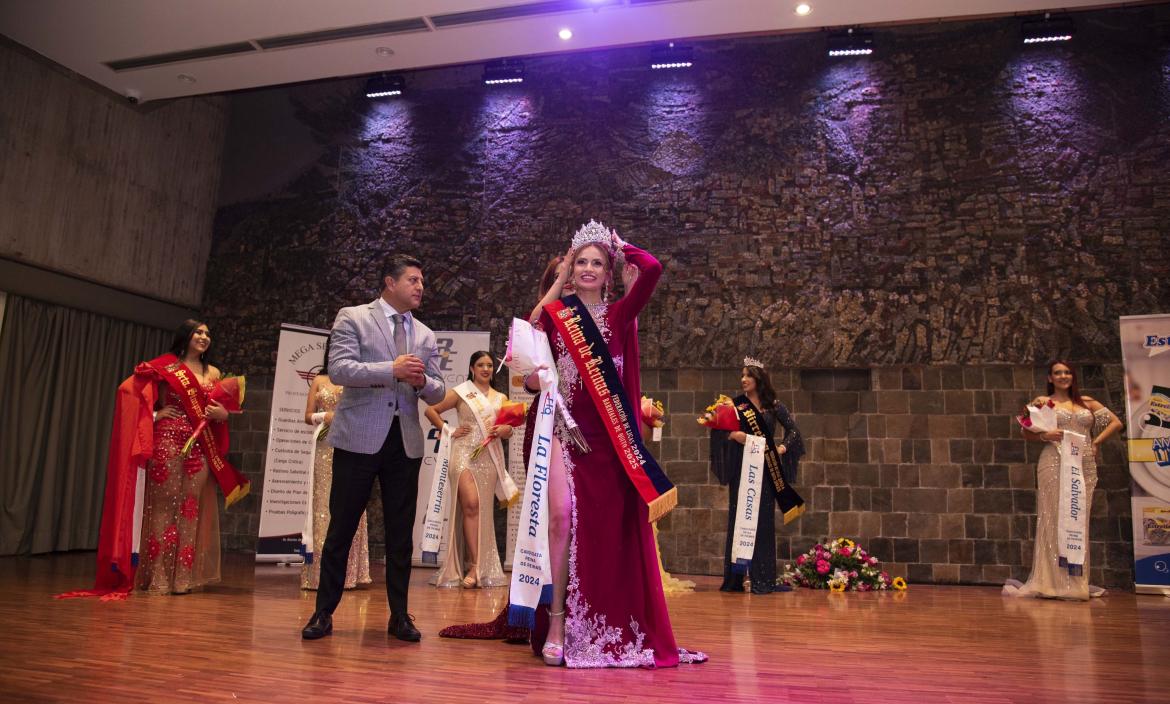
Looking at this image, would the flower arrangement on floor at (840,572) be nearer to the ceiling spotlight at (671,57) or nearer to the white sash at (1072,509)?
the white sash at (1072,509)

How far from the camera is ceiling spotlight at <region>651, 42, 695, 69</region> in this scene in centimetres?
898

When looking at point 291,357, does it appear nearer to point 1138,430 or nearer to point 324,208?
point 324,208

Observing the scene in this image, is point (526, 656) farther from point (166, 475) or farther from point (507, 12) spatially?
point (507, 12)

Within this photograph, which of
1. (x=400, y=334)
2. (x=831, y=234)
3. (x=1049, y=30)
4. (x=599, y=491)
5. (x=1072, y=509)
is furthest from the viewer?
(x=831, y=234)

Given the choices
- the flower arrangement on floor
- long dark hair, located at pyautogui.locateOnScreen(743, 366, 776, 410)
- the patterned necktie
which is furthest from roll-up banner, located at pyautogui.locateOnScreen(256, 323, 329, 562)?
the flower arrangement on floor

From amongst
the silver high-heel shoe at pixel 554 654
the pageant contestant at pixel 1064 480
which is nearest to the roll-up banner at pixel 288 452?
the silver high-heel shoe at pixel 554 654

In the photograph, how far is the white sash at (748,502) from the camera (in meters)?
6.52

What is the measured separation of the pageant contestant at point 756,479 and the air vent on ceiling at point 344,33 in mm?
4469

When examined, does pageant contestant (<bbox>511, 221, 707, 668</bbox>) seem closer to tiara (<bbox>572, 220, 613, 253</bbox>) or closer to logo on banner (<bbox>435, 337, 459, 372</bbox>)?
tiara (<bbox>572, 220, 613, 253</bbox>)

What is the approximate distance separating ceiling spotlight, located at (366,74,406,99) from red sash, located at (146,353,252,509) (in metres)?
5.23

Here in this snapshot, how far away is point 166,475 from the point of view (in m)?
5.34

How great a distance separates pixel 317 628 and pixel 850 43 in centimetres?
772

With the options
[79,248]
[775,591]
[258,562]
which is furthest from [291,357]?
[775,591]

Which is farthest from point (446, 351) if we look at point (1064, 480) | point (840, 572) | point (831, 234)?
point (1064, 480)
